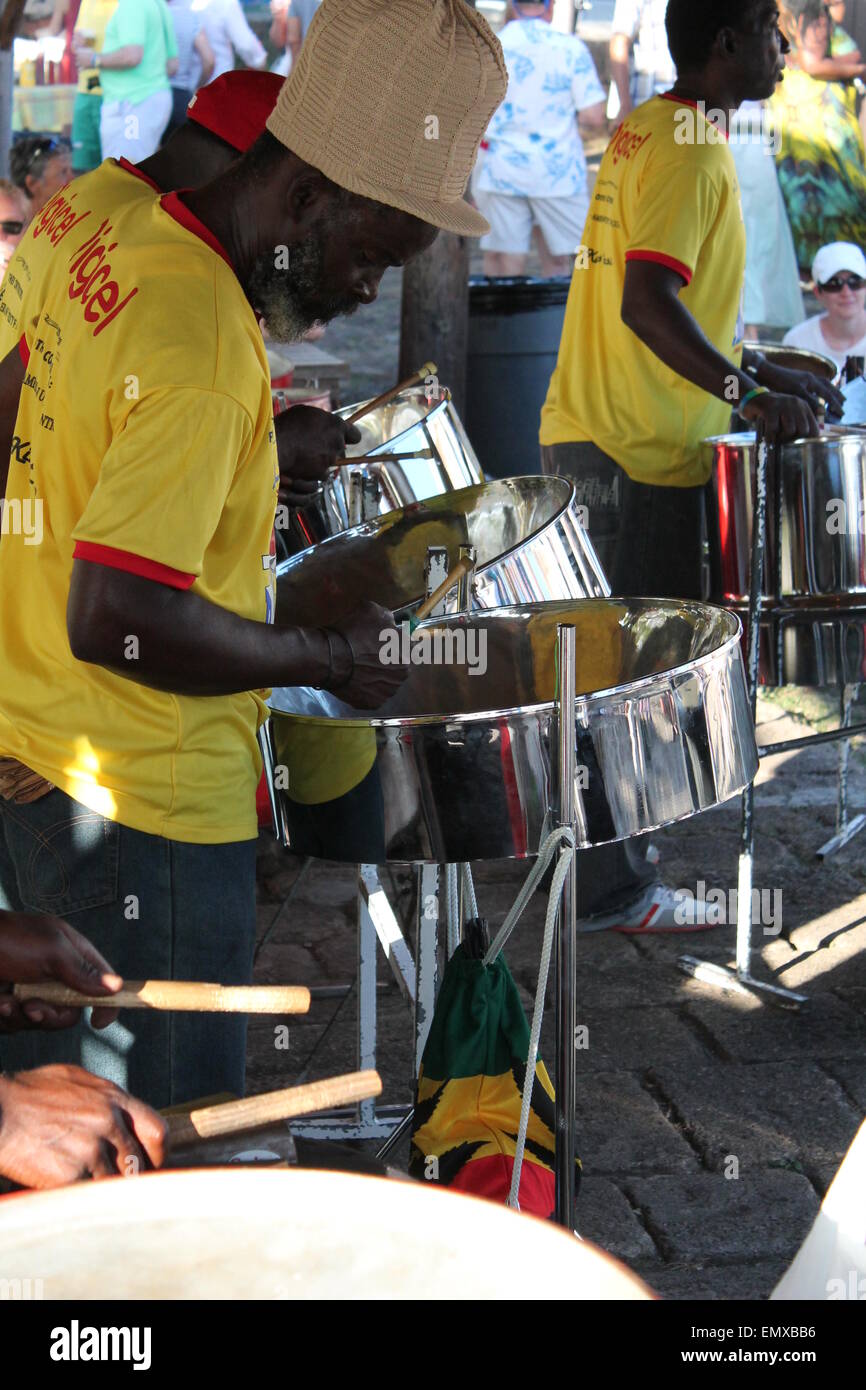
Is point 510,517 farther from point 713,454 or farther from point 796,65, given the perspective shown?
point 796,65

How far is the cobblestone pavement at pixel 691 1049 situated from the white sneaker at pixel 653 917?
24 mm

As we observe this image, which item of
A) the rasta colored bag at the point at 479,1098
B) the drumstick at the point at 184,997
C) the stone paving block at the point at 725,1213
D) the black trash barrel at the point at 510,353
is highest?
the black trash barrel at the point at 510,353

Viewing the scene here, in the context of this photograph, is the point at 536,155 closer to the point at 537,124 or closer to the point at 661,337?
the point at 537,124

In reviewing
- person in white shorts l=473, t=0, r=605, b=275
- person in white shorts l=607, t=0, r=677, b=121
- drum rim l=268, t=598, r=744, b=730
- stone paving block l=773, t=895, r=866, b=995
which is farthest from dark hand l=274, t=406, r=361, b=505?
person in white shorts l=607, t=0, r=677, b=121

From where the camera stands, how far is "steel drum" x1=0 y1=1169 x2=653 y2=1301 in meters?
0.69

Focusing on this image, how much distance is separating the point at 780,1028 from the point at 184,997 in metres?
1.64

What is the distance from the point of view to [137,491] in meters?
1.17

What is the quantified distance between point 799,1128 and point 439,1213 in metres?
1.57

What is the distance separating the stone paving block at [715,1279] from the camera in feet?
5.94

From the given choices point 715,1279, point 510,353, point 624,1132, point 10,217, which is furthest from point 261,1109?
point 510,353

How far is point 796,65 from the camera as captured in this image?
6734 mm

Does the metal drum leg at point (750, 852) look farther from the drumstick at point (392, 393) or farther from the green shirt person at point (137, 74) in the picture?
the green shirt person at point (137, 74)

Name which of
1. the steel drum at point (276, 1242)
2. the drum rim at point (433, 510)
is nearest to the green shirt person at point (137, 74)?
the drum rim at point (433, 510)
